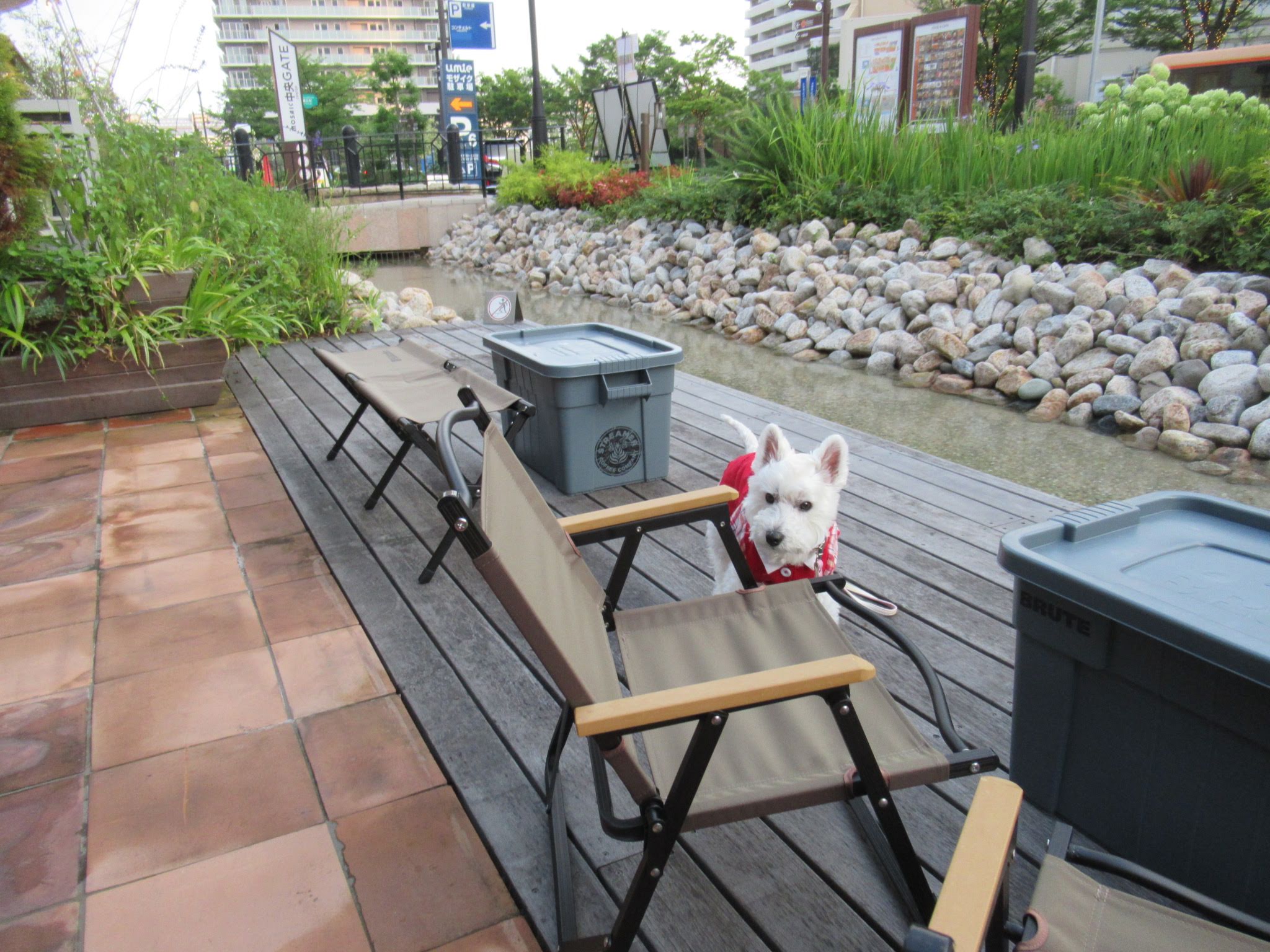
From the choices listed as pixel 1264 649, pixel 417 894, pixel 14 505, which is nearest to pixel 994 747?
pixel 1264 649

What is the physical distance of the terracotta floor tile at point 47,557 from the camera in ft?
9.93

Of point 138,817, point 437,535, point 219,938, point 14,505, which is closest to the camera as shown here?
point 219,938

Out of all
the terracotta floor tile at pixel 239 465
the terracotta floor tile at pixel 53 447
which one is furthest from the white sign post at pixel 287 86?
the terracotta floor tile at pixel 239 465

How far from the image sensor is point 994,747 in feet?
6.42

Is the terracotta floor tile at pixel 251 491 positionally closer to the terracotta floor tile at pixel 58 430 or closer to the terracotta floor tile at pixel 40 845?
the terracotta floor tile at pixel 58 430

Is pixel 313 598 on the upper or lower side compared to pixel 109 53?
lower

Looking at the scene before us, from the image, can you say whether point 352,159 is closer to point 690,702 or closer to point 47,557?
point 47,557

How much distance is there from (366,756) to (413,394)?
5.80 feet

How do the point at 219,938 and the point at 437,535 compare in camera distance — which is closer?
the point at 219,938

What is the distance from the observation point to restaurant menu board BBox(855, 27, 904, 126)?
41.8 feet

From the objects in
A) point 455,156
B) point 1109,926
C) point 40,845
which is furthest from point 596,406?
point 455,156

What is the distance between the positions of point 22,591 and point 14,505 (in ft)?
3.17

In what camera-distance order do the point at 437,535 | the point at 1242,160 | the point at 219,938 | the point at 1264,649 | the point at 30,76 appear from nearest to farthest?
the point at 1264,649
the point at 219,938
the point at 437,535
the point at 30,76
the point at 1242,160

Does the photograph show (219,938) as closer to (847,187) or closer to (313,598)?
(313,598)
